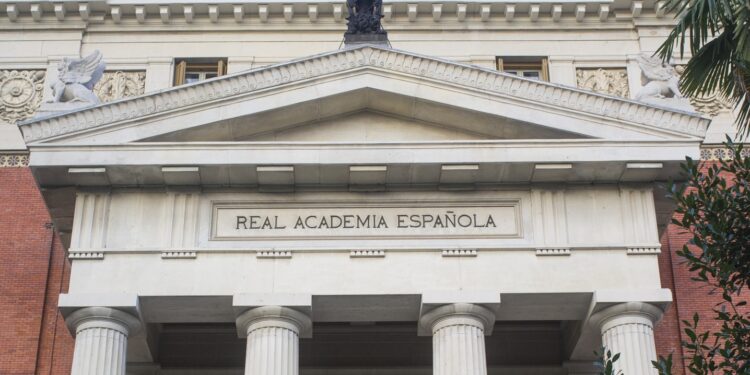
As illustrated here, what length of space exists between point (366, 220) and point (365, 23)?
4379 mm

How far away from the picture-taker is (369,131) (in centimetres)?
2620

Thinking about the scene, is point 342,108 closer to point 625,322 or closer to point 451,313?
point 451,313

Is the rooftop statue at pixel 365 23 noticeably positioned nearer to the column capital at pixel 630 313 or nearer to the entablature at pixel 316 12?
the entablature at pixel 316 12

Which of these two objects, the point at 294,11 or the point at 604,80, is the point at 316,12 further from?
the point at 604,80

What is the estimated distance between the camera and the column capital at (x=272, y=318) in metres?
24.4

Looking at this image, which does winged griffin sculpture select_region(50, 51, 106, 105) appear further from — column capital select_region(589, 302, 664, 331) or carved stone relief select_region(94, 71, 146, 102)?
column capital select_region(589, 302, 664, 331)

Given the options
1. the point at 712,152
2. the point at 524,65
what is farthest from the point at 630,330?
the point at 524,65

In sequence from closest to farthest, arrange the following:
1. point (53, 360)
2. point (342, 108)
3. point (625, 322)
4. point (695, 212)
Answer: point (695, 212), point (625, 322), point (342, 108), point (53, 360)

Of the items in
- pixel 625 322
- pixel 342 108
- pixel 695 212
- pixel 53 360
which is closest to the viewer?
pixel 695 212

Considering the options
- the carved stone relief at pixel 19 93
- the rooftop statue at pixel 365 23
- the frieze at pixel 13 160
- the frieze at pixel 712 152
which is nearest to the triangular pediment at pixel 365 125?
the rooftop statue at pixel 365 23

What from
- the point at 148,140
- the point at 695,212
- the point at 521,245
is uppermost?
the point at 148,140

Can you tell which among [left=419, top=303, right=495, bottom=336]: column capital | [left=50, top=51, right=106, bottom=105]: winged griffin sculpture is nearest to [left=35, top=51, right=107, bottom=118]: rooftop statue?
[left=50, top=51, right=106, bottom=105]: winged griffin sculpture

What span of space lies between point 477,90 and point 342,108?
9.05ft

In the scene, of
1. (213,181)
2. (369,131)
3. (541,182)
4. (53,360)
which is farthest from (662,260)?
(53,360)
